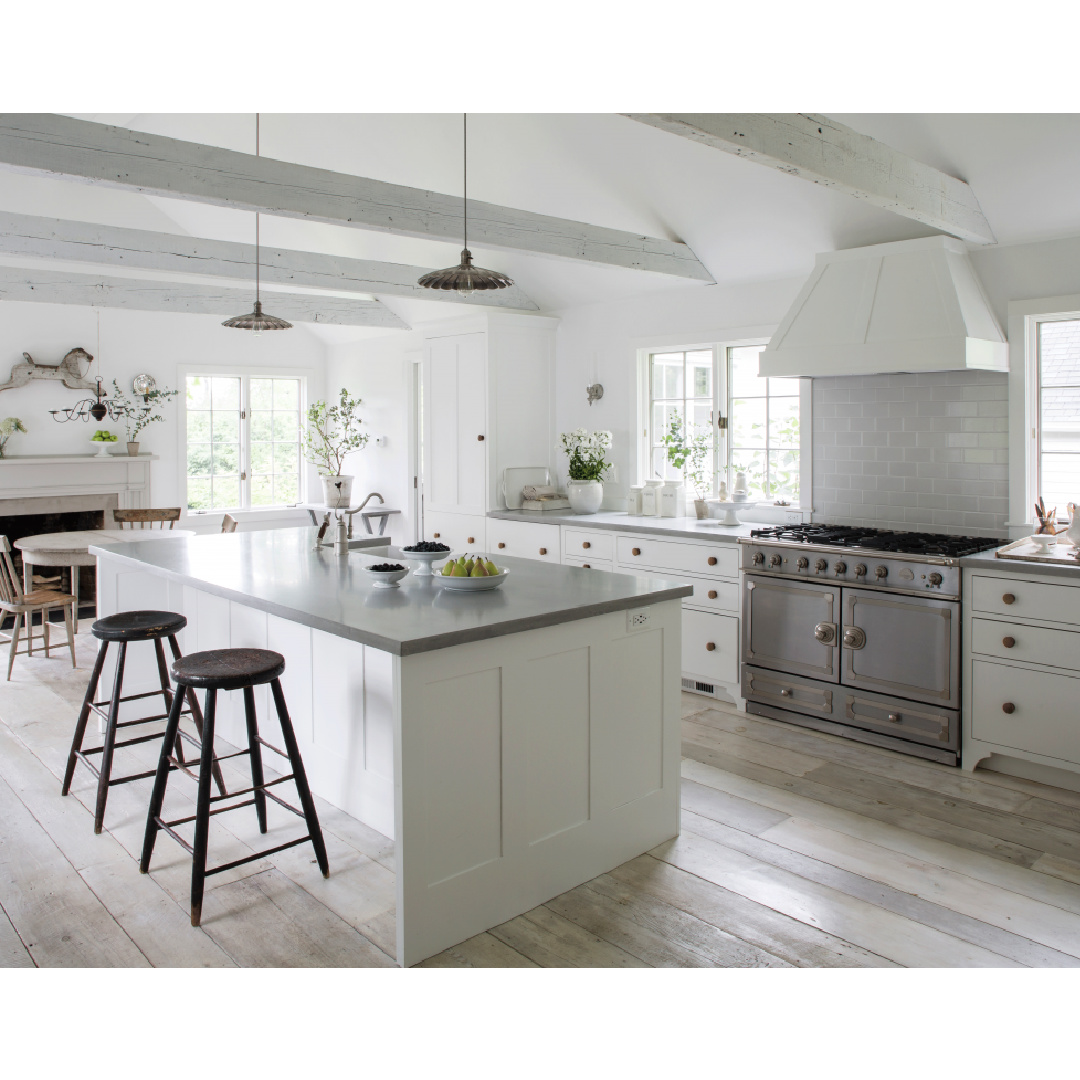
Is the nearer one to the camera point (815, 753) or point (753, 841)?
point (753, 841)

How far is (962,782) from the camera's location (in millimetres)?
3928

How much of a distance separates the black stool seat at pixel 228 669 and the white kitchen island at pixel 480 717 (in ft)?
0.55

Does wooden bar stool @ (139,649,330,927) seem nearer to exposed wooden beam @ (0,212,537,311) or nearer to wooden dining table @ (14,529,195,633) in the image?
exposed wooden beam @ (0,212,537,311)

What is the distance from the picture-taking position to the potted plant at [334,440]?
882 cm

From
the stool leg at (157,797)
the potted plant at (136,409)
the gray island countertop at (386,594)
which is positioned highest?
the potted plant at (136,409)

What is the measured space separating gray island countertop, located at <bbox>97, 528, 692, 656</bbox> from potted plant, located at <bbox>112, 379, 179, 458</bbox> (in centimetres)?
420

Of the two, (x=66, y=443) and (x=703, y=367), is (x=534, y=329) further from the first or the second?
(x=66, y=443)

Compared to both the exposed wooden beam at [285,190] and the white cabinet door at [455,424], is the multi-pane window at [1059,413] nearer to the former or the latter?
the exposed wooden beam at [285,190]

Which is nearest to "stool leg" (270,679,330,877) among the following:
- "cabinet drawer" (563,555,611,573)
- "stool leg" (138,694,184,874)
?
"stool leg" (138,694,184,874)

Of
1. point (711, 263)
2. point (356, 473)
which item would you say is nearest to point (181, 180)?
point (711, 263)

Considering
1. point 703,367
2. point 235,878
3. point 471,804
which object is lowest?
point 235,878

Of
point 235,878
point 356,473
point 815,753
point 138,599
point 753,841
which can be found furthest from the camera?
point 356,473

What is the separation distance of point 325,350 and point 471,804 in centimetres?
753

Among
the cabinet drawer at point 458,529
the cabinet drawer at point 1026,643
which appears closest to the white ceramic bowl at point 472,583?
the cabinet drawer at point 1026,643
